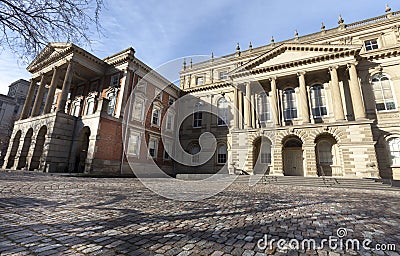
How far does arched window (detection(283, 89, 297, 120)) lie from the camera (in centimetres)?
2128

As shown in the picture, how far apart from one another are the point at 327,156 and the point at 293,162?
3185 mm

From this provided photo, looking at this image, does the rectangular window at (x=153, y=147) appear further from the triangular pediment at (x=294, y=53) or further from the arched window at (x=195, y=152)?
the triangular pediment at (x=294, y=53)

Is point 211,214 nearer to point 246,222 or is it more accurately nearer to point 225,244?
point 246,222

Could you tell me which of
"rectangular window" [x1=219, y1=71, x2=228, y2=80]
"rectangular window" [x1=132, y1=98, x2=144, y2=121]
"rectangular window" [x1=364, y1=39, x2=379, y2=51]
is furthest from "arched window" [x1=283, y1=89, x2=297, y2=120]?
"rectangular window" [x1=132, y1=98, x2=144, y2=121]

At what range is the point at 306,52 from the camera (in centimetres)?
2009

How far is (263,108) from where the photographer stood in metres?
22.2

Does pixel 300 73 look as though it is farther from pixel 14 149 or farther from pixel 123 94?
pixel 14 149

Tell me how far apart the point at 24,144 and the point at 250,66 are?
25.5 metres

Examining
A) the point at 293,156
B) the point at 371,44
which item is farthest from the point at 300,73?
the point at 371,44

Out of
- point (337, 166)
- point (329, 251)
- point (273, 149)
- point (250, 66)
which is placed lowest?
point (329, 251)

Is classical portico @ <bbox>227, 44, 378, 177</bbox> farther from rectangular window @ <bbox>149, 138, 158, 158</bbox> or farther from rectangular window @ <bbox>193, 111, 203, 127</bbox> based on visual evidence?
rectangular window @ <bbox>149, 138, 158, 158</bbox>

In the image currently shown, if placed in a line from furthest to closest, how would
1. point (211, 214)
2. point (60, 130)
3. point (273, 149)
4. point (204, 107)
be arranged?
point (204, 107) → point (273, 149) → point (60, 130) → point (211, 214)

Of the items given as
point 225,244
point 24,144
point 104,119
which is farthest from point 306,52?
point 24,144

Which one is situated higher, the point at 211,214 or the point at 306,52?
the point at 306,52
